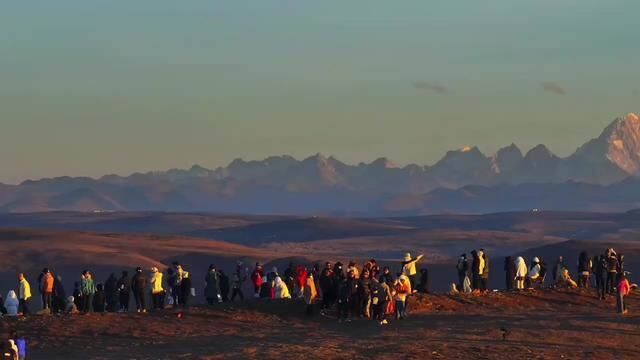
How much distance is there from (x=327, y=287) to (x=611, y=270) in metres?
10.8

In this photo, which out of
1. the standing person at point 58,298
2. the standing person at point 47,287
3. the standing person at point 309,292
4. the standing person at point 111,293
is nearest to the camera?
the standing person at point 309,292

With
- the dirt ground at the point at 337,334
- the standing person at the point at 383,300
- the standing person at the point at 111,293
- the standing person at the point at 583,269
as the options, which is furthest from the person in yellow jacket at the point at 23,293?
the standing person at the point at 583,269

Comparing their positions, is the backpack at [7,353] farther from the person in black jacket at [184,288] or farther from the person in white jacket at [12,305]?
the person in black jacket at [184,288]

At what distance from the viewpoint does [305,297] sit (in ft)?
134

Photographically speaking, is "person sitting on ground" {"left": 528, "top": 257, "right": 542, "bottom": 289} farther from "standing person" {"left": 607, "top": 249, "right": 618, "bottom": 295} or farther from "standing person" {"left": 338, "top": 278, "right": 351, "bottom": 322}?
"standing person" {"left": 338, "top": 278, "right": 351, "bottom": 322}

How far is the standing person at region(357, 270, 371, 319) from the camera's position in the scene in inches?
1547

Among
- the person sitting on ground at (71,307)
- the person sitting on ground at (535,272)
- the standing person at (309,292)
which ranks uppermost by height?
the person sitting on ground at (535,272)

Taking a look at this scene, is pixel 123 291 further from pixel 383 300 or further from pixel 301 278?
pixel 383 300

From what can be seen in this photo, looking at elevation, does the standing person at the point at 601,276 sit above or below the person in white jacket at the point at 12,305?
above

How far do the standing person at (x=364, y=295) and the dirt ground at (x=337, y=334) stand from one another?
0.47 metres

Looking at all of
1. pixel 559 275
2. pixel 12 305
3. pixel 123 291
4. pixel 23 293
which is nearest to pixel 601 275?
pixel 559 275

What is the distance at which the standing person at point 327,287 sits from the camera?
40.2 m

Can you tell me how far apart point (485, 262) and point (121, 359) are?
16850 mm

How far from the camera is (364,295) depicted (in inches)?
1565
